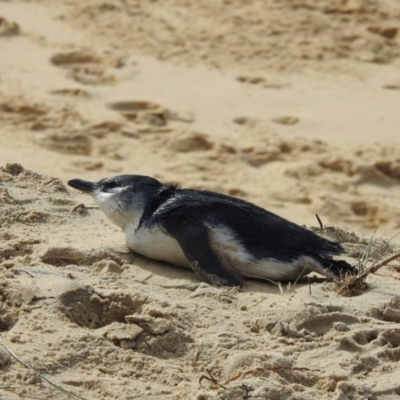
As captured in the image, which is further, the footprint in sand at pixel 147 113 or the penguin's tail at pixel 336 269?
the footprint in sand at pixel 147 113

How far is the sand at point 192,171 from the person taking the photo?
367 cm

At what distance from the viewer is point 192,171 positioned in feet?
28.4

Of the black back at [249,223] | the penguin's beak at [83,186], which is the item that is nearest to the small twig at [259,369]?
the black back at [249,223]

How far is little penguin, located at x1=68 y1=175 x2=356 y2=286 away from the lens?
4594 millimetres

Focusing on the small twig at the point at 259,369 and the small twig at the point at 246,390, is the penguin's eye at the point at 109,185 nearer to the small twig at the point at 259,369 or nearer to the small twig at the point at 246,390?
the small twig at the point at 259,369

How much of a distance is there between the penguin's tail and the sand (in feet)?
0.21

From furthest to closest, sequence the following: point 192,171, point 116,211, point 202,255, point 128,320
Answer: point 192,171
point 116,211
point 202,255
point 128,320

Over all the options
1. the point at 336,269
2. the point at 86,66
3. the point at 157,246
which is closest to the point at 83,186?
the point at 157,246

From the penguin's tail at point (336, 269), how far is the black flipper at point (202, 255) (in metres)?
0.41

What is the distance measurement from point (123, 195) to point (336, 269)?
1189 mm

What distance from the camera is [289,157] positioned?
29.6ft

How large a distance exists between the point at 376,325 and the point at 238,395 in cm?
90

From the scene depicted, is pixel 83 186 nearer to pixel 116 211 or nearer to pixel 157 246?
pixel 116 211

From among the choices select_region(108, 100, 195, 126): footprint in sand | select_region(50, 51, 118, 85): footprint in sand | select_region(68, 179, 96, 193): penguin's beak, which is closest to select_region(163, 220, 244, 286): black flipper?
select_region(68, 179, 96, 193): penguin's beak
